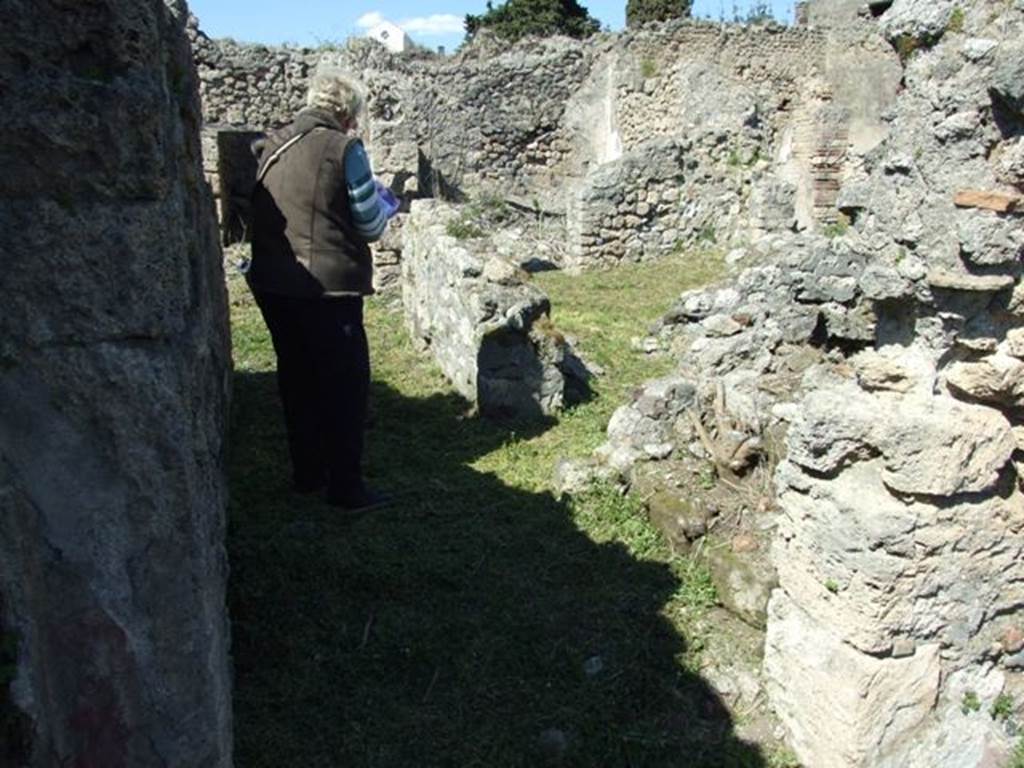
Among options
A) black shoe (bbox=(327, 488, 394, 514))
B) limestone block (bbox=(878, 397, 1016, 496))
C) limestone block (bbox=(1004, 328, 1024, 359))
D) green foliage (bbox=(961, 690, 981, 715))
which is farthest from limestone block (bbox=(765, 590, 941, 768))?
black shoe (bbox=(327, 488, 394, 514))

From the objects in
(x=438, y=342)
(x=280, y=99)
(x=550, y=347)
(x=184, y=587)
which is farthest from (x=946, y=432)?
(x=280, y=99)

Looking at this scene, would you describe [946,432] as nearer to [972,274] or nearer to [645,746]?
[972,274]

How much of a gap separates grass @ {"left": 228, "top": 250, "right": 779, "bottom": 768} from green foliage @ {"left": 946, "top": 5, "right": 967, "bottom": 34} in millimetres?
2236

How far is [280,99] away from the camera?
14758 millimetres

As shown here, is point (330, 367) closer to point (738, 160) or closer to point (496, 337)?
point (496, 337)

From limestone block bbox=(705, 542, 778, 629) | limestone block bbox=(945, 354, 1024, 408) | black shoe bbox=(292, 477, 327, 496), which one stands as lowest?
limestone block bbox=(705, 542, 778, 629)

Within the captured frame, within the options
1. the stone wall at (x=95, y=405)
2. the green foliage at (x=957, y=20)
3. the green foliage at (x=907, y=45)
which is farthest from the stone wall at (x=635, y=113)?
the stone wall at (x=95, y=405)

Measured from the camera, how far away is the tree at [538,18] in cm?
3575

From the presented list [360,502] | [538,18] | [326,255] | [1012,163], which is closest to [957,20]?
[1012,163]

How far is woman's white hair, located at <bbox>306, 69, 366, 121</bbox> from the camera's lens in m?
4.29

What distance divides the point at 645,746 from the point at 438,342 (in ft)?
14.1

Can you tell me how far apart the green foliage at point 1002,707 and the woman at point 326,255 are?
2.66 m

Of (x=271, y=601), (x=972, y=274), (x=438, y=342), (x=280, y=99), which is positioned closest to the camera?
(x=972, y=274)

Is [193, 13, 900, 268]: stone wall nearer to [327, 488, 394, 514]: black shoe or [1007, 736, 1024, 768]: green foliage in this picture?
[327, 488, 394, 514]: black shoe
